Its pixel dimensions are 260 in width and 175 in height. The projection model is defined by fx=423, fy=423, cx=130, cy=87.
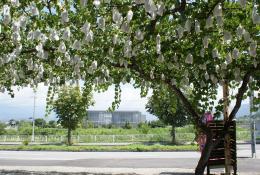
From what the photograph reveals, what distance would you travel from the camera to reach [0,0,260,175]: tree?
6.38m

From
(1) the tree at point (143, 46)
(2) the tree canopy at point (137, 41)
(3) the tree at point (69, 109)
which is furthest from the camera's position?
(3) the tree at point (69, 109)

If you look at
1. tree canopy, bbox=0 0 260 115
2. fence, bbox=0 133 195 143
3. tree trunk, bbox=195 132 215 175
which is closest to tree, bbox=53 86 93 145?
fence, bbox=0 133 195 143

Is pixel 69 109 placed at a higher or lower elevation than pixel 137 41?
higher

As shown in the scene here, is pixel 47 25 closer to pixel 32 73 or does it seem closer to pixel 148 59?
pixel 148 59

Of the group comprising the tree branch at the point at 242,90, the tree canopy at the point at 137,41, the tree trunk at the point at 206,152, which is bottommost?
the tree trunk at the point at 206,152

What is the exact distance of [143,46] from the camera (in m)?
9.99

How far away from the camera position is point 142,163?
65.3 ft

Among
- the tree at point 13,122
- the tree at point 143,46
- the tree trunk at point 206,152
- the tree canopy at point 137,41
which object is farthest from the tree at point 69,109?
the tree at point 13,122

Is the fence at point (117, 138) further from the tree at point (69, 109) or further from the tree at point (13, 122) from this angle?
the tree at point (13, 122)

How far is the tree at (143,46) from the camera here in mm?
6375

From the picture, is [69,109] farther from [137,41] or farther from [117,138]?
[137,41]

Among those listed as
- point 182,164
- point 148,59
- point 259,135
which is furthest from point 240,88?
point 259,135

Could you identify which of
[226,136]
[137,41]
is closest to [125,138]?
[226,136]

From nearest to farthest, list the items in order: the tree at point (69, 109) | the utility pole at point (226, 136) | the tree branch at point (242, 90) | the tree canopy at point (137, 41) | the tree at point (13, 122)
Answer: the tree canopy at point (137, 41)
the tree branch at point (242, 90)
the utility pole at point (226, 136)
the tree at point (69, 109)
the tree at point (13, 122)
